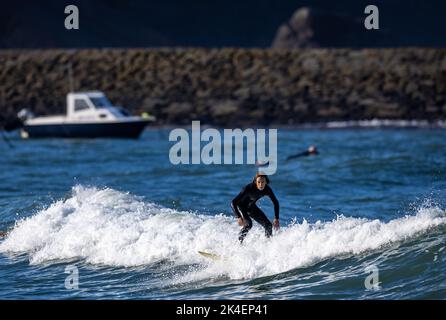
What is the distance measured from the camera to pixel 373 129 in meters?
46.2

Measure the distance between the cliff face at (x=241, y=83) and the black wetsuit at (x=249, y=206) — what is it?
3308 cm

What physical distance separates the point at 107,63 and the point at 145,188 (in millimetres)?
29623

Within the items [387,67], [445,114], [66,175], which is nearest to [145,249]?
[66,175]

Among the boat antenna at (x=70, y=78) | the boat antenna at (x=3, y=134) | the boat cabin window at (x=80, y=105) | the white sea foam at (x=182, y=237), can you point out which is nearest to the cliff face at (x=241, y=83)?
the boat antenna at (x=3, y=134)

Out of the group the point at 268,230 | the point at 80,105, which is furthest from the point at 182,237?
the point at 80,105

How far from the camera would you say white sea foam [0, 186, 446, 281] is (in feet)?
52.4

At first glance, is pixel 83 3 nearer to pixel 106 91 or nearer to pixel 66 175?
pixel 106 91

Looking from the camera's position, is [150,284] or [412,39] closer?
[150,284]

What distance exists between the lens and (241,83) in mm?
52312

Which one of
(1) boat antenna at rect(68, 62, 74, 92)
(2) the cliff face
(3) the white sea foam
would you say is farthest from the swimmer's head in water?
(1) boat antenna at rect(68, 62, 74, 92)

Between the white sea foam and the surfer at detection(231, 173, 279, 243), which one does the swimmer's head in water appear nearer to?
the surfer at detection(231, 173, 279, 243)

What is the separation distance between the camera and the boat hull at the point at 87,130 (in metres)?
42.6

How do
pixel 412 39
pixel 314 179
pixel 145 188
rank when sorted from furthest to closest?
pixel 412 39, pixel 314 179, pixel 145 188

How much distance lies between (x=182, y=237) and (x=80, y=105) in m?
27.2
